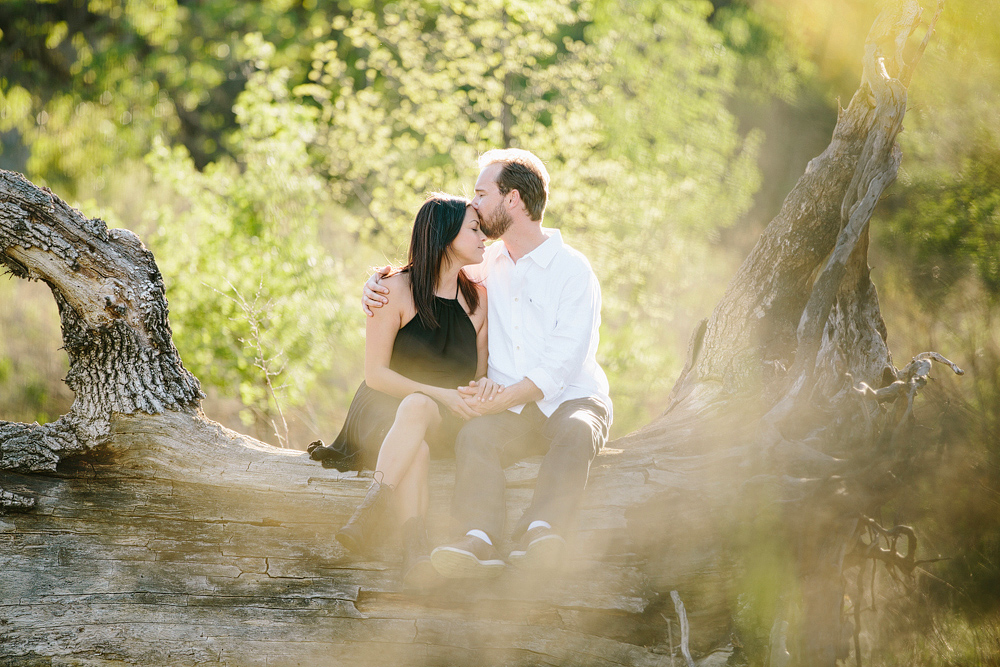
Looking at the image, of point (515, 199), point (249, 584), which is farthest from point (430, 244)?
point (249, 584)

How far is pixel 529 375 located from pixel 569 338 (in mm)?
253

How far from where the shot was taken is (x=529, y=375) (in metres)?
3.18

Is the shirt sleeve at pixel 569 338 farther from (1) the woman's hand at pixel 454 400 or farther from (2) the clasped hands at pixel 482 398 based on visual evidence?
(1) the woman's hand at pixel 454 400

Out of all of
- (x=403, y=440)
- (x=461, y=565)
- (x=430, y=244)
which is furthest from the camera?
(x=430, y=244)

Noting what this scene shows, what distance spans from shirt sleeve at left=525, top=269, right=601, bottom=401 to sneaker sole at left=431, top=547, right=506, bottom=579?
0.80 m

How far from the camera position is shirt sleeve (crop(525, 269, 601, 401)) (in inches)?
125

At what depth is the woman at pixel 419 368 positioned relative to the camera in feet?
9.71

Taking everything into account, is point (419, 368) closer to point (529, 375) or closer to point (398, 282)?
point (398, 282)

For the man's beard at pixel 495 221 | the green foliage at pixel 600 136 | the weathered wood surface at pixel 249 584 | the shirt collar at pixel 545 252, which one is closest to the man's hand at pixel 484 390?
the weathered wood surface at pixel 249 584

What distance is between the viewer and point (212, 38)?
14.7 m

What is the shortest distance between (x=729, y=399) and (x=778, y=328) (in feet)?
1.64

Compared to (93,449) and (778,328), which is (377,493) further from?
(778,328)

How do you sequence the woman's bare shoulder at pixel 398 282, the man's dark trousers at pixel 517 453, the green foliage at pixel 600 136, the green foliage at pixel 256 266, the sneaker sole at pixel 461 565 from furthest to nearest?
the green foliage at pixel 600 136 < the green foliage at pixel 256 266 < the woman's bare shoulder at pixel 398 282 < the man's dark trousers at pixel 517 453 < the sneaker sole at pixel 461 565

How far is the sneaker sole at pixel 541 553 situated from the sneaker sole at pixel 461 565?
0.07m
